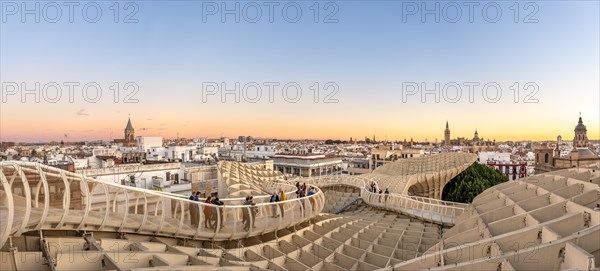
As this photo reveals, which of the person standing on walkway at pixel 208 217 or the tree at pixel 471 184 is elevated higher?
the person standing on walkway at pixel 208 217

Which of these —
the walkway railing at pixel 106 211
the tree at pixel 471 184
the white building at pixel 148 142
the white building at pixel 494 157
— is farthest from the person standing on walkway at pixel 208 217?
the white building at pixel 494 157

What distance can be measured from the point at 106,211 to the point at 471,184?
3886cm

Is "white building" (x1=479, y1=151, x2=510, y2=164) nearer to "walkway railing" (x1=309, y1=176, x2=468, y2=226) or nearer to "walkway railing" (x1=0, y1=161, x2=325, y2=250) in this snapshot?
"walkway railing" (x1=309, y1=176, x2=468, y2=226)

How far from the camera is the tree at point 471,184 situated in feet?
123

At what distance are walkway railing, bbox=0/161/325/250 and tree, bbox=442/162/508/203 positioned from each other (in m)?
31.9

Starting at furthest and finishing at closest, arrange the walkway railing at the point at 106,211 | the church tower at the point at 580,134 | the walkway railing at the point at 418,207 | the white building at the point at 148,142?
1. the church tower at the point at 580,134
2. the white building at the point at 148,142
3. the walkway railing at the point at 418,207
4. the walkway railing at the point at 106,211

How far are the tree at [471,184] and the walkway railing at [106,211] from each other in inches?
1255

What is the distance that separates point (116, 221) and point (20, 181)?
6.77ft

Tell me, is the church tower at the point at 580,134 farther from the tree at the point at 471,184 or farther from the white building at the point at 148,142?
the white building at the point at 148,142

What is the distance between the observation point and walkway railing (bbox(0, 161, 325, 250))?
5.63 meters

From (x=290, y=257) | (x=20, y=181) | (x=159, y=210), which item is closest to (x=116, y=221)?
(x=159, y=210)

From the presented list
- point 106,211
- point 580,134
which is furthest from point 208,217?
point 580,134

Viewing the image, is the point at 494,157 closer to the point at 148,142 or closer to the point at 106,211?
the point at 148,142

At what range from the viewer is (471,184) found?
3878cm
